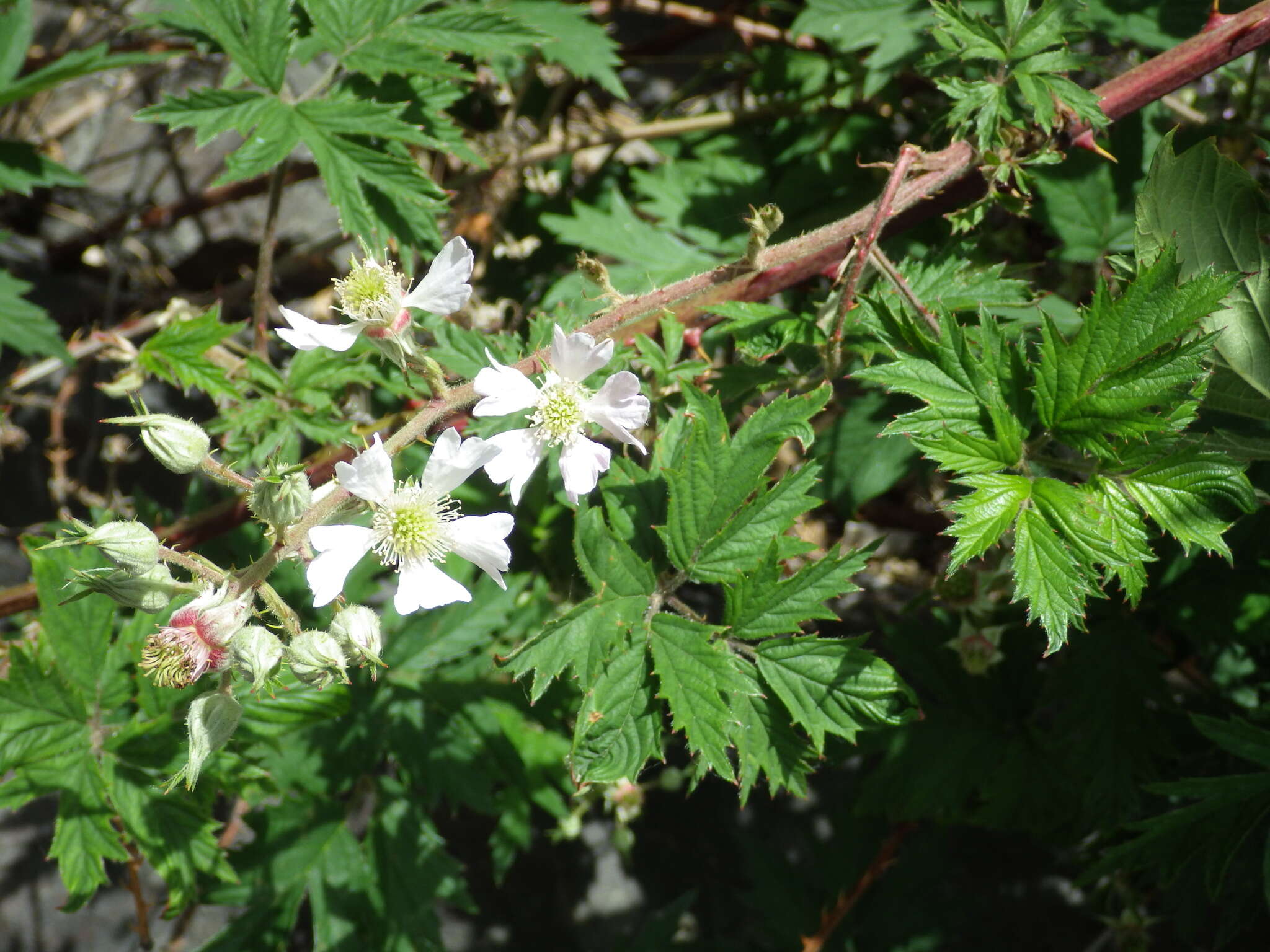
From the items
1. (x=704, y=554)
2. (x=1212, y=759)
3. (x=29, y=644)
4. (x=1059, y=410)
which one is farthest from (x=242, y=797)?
(x=1212, y=759)

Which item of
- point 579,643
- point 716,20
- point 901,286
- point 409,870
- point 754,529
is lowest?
point 409,870

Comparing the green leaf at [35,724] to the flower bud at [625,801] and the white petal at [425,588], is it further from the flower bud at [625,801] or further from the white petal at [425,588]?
the flower bud at [625,801]

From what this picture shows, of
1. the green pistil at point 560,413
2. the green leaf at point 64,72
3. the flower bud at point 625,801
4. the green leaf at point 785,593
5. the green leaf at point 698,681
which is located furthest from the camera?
the flower bud at point 625,801

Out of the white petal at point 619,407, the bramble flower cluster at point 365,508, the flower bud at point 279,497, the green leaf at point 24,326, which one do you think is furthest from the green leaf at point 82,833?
the white petal at point 619,407

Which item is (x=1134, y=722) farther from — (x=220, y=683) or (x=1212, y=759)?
(x=220, y=683)

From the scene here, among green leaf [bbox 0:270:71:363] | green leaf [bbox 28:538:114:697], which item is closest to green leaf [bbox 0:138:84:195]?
green leaf [bbox 0:270:71:363]

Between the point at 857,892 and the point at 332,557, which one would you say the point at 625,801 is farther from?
the point at 332,557

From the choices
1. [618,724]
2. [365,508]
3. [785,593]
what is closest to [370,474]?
[365,508]
